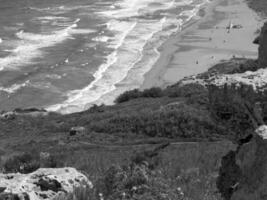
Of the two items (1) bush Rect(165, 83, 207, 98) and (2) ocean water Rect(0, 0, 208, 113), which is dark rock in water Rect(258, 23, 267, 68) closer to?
(1) bush Rect(165, 83, 207, 98)

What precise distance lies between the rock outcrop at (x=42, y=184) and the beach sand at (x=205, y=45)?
34.8 m

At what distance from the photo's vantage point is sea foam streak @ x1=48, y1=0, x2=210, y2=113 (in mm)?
40656

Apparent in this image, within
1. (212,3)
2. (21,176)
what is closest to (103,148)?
(21,176)

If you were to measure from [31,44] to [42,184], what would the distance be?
51.5 m

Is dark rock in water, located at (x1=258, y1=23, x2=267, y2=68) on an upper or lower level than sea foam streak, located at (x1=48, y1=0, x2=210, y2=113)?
upper

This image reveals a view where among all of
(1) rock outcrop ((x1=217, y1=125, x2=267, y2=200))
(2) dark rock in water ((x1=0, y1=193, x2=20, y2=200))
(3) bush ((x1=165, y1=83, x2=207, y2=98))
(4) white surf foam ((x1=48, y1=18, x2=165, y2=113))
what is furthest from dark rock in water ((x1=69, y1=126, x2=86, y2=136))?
(4) white surf foam ((x1=48, y1=18, x2=165, y2=113))

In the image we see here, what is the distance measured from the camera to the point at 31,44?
2277 inches

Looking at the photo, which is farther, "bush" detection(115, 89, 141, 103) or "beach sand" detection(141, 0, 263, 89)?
"beach sand" detection(141, 0, 263, 89)

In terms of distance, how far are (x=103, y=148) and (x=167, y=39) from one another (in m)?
44.0

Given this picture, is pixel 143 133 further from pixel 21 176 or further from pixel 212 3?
pixel 212 3

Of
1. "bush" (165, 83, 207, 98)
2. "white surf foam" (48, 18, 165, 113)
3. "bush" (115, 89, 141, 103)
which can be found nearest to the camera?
"bush" (165, 83, 207, 98)

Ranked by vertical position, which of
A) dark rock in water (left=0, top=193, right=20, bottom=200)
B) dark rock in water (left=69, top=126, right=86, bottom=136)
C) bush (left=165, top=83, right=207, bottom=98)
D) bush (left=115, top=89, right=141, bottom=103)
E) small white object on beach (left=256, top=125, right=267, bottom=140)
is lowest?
bush (left=115, top=89, right=141, bottom=103)

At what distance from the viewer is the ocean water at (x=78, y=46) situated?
138 ft

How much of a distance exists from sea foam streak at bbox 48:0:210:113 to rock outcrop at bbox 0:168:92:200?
28.6 m
